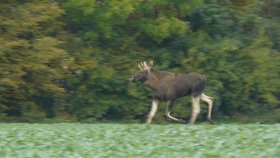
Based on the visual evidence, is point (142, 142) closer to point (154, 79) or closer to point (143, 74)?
point (154, 79)

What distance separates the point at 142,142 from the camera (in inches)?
708

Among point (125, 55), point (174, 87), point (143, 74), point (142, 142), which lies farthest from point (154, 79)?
point (142, 142)

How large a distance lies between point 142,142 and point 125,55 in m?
13.0

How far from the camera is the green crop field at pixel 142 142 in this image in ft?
54.2

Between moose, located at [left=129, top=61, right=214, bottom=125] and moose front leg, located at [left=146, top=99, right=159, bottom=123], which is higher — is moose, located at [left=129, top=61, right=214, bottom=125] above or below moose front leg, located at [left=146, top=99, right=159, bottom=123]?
above

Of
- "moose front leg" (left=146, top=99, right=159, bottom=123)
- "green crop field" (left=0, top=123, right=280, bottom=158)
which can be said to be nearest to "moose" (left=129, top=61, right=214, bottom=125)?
"moose front leg" (left=146, top=99, right=159, bottom=123)

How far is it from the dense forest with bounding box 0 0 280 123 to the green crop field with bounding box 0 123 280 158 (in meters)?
7.82

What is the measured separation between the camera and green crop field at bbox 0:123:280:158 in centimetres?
1653

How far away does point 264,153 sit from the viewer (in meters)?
16.1

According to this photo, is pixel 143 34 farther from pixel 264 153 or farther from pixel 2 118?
pixel 264 153

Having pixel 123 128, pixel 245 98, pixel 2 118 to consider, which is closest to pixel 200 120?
pixel 245 98

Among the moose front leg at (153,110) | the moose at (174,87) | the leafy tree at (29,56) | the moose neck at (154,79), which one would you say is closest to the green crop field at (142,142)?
the moose front leg at (153,110)

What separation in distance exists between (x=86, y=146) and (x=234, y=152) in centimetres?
286

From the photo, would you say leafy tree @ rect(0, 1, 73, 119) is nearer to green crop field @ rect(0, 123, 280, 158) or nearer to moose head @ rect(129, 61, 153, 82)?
moose head @ rect(129, 61, 153, 82)
